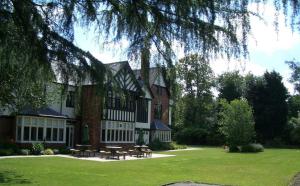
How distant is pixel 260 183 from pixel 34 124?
21.2 meters

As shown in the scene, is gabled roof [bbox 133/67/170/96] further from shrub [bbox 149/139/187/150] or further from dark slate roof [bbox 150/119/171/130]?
dark slate roof [bbox 150/119/171/130]

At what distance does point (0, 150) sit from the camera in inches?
1132

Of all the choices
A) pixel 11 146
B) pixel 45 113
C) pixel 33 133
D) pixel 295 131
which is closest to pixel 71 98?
pixel 11 146

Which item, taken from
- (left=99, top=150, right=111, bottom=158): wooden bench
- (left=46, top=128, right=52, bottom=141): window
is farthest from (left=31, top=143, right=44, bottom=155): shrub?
(left=99, top=150, right=111, bottom=158): wooden bench

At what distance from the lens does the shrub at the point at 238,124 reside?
4381 centimetres

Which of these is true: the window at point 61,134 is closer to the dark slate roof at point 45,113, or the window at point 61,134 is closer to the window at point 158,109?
the dark slate roof at point 45,113

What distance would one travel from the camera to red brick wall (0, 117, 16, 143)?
3266 centimetres

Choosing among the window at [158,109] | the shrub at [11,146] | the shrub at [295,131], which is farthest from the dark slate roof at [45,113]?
the shrub at [295,131]

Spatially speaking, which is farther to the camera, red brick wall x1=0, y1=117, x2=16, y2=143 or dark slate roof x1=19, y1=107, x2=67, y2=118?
dark slate roof x1=19, y1=107, x2=67, y2=118

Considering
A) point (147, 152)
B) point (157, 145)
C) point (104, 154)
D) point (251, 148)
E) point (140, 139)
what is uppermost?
point (140, 139)

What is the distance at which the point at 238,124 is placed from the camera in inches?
1732

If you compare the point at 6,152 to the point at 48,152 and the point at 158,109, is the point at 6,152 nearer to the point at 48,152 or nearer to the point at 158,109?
the point at 48,152

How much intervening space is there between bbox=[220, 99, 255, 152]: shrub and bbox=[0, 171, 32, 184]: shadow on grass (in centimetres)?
2940

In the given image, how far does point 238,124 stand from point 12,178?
31010mm
